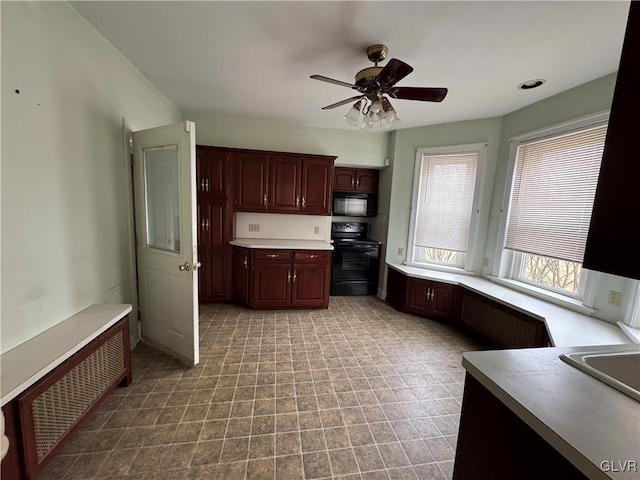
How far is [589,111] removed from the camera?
231 centimetres

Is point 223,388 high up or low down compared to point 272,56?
down

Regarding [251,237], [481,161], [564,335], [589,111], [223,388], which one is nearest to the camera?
[564,335]

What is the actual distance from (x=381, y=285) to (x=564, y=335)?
8.17 feet

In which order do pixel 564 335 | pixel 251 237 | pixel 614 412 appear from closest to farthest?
pixel 614 412, pixel 564 335, pixel 251 237

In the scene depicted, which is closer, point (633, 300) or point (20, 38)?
point (20, 38)

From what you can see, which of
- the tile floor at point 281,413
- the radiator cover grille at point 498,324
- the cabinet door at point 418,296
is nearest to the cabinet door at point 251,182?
the tile floor at point 281,413

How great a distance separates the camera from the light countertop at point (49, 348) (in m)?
1.16

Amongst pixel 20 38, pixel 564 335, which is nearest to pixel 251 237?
pixel 20 38

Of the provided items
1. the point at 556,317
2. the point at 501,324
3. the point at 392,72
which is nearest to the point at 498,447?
the point at 556,317

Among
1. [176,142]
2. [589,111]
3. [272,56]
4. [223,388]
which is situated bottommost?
[223,388]

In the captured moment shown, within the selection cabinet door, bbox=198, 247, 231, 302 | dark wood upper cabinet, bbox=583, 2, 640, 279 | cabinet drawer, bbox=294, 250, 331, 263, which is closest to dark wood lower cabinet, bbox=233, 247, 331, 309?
cabinet drawer, bbox=294, 250, 331, 263

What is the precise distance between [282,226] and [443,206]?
2424 millimetres

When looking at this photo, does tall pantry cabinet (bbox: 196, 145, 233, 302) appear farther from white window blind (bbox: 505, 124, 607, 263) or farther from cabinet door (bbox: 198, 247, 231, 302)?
white window blind (bbox: 505, 124, 607, 263)

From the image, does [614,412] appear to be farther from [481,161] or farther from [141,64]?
[141,64]
